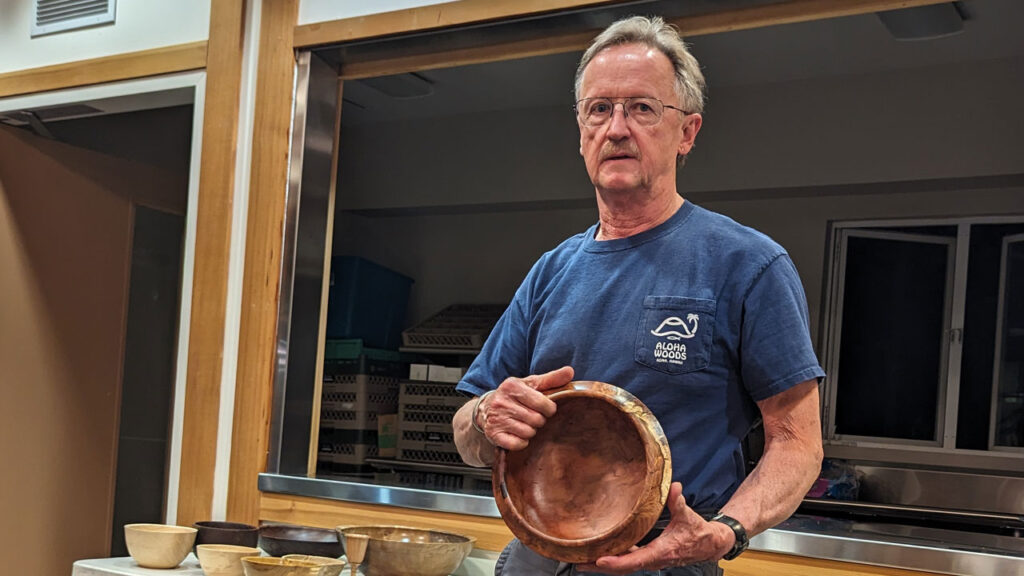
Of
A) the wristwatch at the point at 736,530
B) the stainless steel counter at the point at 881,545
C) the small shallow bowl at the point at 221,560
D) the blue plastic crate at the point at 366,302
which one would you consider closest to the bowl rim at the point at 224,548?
the small shallow bowl at the point at 221,560

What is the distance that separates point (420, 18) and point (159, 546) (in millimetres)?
1531

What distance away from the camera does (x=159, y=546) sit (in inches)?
101

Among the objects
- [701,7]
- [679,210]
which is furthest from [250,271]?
[679,210]

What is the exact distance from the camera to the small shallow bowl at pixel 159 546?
101 inches

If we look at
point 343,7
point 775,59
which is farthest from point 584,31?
point 775,59

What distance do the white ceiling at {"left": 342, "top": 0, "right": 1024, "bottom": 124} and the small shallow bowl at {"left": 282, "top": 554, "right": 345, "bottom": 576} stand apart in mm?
2745

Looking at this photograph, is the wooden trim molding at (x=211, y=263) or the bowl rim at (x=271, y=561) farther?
the wooden trim molding at (x=211, y=263)

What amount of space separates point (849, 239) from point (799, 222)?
289 mm

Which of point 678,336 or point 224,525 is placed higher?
point 678,336

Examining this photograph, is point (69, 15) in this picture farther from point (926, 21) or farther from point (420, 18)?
point (926, 21)

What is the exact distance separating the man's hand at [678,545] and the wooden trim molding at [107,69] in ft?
7.79

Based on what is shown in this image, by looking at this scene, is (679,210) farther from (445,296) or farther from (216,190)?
(445,296)

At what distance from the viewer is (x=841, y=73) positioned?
4.86 metres

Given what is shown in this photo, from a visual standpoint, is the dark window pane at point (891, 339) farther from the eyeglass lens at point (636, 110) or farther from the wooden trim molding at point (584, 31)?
the eyeglass lens at point (636, 110)
